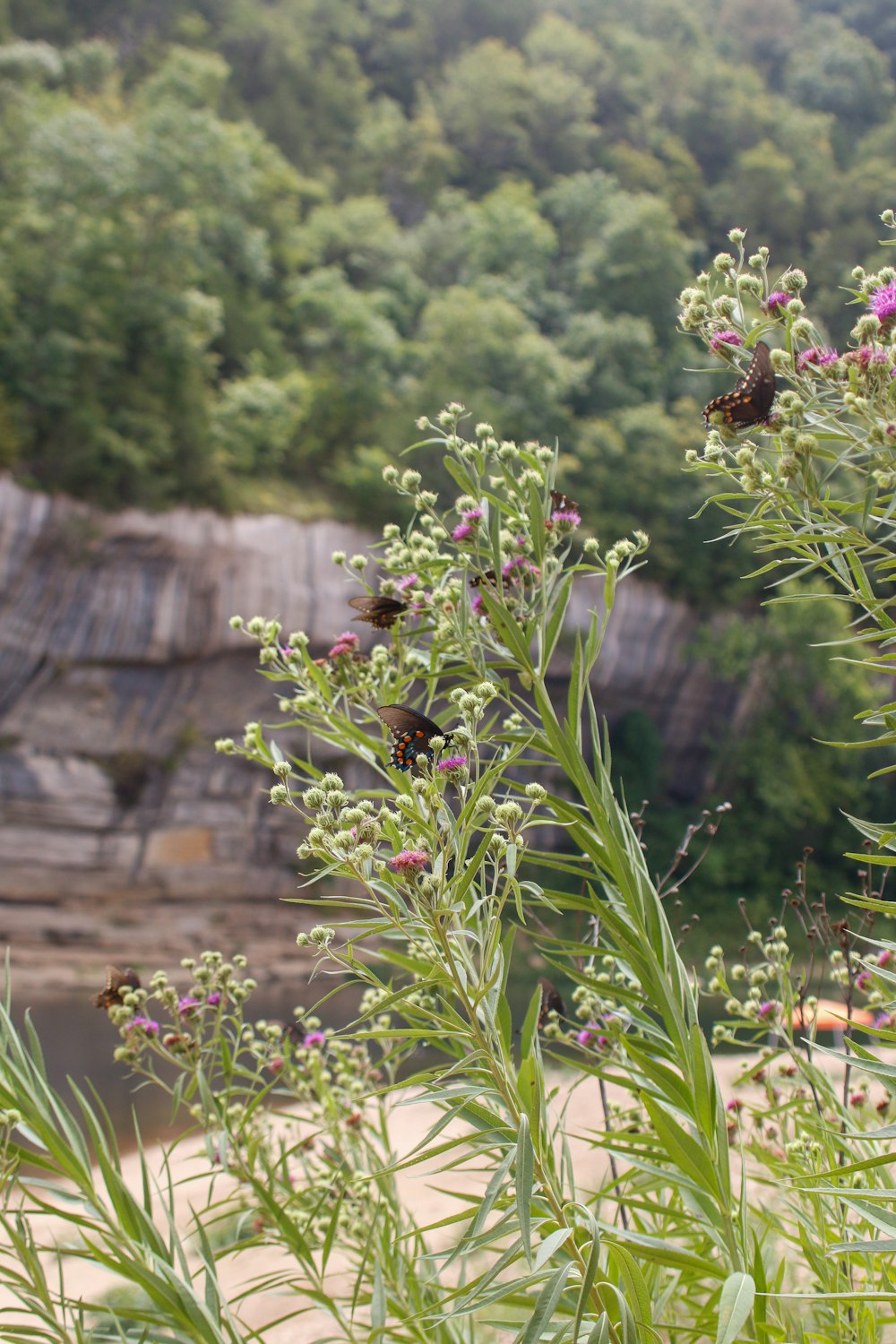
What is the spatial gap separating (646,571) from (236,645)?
16.9ft

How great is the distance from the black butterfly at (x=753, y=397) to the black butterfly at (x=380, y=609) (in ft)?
1.64

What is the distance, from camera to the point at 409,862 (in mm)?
895

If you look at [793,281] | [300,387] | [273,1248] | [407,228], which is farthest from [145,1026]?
[407,228]

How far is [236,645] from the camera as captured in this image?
355 inches

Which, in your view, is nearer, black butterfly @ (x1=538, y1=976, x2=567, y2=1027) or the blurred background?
black butterfly @ (x1=538, y1=976, x2=567, y2=1027)

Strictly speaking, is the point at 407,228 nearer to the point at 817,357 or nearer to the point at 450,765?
the point at 817,357

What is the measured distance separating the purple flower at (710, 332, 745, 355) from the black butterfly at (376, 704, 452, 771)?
1.67 ft

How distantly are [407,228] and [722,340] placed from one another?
17266mm

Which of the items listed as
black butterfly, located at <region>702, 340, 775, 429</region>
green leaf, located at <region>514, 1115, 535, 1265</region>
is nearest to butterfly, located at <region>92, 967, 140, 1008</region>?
green leaf, located at <region>514, 1115, 535, 1265</region>

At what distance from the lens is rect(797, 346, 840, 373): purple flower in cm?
101

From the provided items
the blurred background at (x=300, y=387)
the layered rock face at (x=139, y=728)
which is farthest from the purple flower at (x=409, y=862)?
the layered rock face at (x=139, y=728)

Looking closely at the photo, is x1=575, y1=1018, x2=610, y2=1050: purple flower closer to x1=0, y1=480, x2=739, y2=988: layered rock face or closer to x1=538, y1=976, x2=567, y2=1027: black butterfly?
x1=538, y1=976, x2=567, y2=1027: black butterfly

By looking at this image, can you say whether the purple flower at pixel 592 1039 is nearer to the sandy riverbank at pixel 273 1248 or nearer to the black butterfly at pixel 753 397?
→ the sandy riverbank at pixel 273 1248

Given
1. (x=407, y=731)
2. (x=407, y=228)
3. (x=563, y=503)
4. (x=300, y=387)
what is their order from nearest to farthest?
1. (x=407, y=731)
2. (x=563, y=503)
3. (x=300, y=387)
4. (x=407, y=228)
